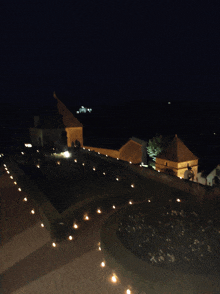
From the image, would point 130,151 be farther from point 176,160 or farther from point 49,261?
point 49,261

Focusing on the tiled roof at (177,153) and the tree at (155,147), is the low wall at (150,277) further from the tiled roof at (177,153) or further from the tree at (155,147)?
the tree at (155,147)

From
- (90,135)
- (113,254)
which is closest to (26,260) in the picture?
(113,254)

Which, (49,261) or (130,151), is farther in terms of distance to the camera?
(130,151)

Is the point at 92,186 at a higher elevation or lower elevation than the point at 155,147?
higher

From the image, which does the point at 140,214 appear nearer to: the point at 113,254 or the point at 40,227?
the point at 113,254

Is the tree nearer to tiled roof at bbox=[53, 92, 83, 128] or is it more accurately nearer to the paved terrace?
tiled roof at bbox=[53, 92, 83, 128]

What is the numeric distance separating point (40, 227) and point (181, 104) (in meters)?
61.8

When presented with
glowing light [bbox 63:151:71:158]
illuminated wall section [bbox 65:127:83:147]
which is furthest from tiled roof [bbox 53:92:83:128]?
glowing light [bbox 63:151:71:158]

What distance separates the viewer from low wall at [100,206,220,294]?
4.04m

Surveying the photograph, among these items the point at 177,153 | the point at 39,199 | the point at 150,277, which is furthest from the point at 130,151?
the point at 150,277

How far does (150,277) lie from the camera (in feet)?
14.2

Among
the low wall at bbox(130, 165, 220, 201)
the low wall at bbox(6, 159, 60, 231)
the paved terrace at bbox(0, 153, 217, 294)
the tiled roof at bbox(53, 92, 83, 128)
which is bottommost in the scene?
the paved terrace at bbox(0, 153, 217, 294)

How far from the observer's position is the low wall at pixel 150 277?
159 inches

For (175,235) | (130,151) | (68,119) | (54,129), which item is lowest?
(130,151)
